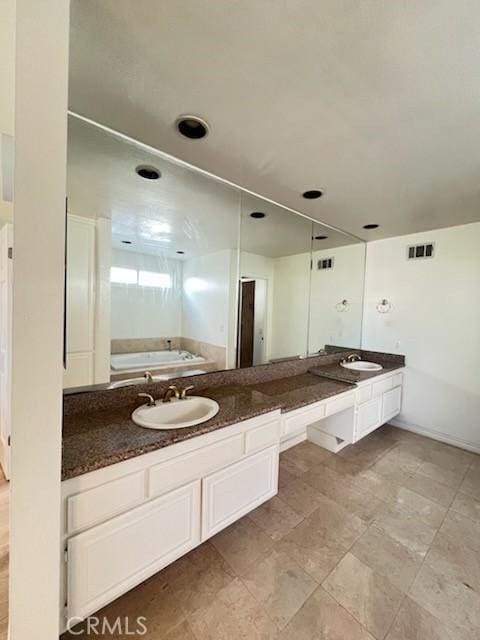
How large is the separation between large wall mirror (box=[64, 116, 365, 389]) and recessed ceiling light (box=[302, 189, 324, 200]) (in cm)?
36

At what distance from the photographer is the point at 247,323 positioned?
285 centimetres

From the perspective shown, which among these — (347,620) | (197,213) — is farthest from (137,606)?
(197,213)

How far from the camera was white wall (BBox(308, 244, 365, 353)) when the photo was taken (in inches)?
139

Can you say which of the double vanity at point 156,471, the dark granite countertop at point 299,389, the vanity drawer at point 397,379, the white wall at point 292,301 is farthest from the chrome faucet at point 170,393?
the vanity drawer at point 397,379

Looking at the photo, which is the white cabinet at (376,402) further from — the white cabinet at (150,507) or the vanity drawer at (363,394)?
the white cabinet at (150,507)

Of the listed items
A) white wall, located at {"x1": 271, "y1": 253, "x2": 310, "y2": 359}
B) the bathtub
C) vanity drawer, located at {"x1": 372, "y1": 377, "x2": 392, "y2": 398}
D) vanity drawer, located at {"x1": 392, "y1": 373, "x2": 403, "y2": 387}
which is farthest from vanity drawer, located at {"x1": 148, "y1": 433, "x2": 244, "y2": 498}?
vanity drawer, located at {"x1": 392, "y1": 373, "x2": 403, "y2": 387}

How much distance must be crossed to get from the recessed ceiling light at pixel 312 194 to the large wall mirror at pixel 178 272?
364 millimetres

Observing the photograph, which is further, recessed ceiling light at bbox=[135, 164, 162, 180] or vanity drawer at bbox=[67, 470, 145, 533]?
recessed ceiling light at bbox=[135, 164, 162, 180]

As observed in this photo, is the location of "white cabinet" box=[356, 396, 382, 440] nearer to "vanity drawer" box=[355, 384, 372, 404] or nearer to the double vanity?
"vanity drawer" box=[355, 384, 372, 404]

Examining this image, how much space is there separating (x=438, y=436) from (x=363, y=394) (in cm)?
141

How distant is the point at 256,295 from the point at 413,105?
2052 mm

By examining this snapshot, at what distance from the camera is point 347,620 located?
1.29 m

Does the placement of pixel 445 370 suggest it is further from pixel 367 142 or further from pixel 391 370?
pixel 367 142

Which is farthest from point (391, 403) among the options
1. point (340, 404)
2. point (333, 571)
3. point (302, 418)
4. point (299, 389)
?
point (333, 571)
